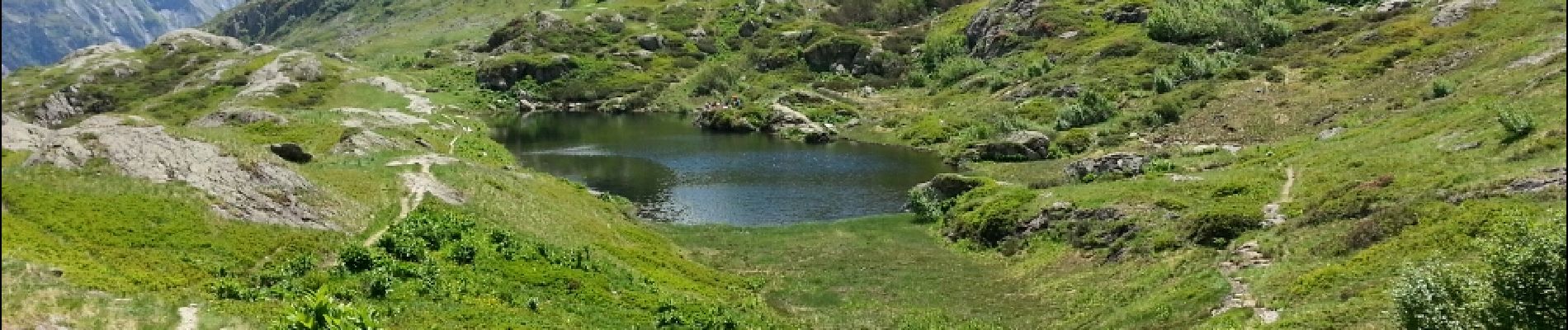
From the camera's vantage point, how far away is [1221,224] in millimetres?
55719

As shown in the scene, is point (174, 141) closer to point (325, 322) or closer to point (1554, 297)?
point (325, 322)

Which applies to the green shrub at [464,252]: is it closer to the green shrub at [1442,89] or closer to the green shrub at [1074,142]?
the green shrub at [1442,89]

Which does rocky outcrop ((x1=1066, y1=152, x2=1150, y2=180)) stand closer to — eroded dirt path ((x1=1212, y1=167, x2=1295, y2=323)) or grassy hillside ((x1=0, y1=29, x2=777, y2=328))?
eroded dirt path ((x1=1212, y1=167, x2=1295, y2=323))

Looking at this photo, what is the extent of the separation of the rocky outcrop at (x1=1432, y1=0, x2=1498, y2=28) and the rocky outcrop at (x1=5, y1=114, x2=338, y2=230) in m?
157

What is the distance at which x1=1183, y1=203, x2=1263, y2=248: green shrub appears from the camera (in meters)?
54.7

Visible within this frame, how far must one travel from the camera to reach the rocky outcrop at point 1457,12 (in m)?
133

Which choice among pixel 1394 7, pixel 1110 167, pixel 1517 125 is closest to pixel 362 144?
pixel 1110 167

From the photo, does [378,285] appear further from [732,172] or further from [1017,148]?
[1017,148]

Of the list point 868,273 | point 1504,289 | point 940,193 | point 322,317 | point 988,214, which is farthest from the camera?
point 940,193

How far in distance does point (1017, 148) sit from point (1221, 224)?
72815mm

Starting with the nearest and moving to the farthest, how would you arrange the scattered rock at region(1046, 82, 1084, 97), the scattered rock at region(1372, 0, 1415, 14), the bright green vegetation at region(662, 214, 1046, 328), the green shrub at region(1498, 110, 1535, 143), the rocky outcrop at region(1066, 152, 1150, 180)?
1. the green shrub at region(1498, 110, 1535, 143)
2. the bright green vegetation at region(662, 214, 1046, 328)
3. the rocky outcrop at region(1066, 152, 1150, 180)
4. the scattered rock at region(1372, 0, 1415, 14)
5. the scattered rock at region(1046, 82, 1084, 97)

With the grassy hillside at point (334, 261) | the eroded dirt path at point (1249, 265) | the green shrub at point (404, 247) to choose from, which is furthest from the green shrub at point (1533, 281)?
the green shrub at point (404, 247)

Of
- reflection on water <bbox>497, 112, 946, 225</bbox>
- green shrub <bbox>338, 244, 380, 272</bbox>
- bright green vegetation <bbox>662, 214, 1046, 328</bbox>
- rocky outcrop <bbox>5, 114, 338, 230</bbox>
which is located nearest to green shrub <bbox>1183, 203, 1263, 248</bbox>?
bright green vegetation <bbox>662, 214, 1046, 328</bbox>

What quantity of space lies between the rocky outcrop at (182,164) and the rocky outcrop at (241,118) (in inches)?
2386
